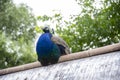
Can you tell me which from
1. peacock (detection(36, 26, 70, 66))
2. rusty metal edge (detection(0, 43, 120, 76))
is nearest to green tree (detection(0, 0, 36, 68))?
rusty metal edge (detection(0, 43, 120, 76))

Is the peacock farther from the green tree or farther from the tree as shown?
the green tree

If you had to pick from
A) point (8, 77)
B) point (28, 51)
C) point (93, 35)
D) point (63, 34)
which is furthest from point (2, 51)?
point (8, 77)

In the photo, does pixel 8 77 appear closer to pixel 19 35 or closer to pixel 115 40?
pixel 115 40

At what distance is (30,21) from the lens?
13258 millimetres

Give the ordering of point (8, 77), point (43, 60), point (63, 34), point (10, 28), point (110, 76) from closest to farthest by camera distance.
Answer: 1. point (110, 76)
2. point (43, 60)
3. point (8, 77)
4. point (63, 34)
5. point (10, 28)

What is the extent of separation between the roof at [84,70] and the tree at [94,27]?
2938 millimetres

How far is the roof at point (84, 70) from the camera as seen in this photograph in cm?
297

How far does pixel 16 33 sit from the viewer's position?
13.1 m

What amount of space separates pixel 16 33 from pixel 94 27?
6.91 m

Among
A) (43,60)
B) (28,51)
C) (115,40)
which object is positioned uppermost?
(43,60)

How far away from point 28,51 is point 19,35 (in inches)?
124

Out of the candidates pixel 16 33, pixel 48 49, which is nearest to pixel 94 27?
pixel 48 49

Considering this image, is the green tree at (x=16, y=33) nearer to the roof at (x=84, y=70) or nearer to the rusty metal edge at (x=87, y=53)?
the rusty metal edge at (x=87, y=53)

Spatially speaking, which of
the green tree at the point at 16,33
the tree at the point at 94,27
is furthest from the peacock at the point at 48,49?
the green tree at the point at 16,33
